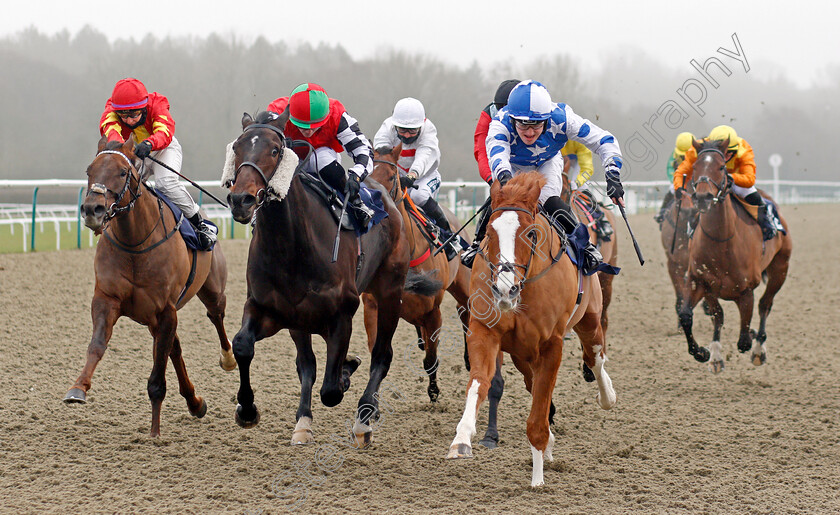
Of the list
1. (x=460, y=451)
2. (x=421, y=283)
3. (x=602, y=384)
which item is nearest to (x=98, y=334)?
(x=421, y=283)

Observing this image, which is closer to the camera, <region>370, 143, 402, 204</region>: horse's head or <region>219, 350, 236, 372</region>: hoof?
<region>370, 143, 402, 204</region>: horse's head

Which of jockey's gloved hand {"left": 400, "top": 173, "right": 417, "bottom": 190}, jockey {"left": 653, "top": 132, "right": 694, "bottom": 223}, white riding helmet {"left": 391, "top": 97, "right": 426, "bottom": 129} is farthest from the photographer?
jockey {"left": 653, "top": 132, "right": 694, "bottom": 223}

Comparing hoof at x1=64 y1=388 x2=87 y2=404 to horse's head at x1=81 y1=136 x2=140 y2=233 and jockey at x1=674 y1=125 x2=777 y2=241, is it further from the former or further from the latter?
jockey at x1=674 y1=125 x2=777 y2=241

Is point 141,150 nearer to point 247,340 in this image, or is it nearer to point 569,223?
point 247,340

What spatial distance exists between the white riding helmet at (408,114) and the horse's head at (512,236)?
257cm

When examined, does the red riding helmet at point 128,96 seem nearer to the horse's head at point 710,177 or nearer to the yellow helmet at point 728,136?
the horse's head at point 710,177

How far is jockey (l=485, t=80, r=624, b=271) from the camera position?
15.5 feet

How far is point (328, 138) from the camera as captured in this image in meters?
5.15

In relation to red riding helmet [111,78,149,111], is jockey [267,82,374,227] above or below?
below

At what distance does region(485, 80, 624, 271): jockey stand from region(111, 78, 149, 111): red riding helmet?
7.59 ft

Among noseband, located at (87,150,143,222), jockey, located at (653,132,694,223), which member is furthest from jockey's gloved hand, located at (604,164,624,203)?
jockey, located at (653,132,694,223)

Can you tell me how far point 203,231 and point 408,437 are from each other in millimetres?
2048

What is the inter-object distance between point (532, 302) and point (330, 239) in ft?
3.84

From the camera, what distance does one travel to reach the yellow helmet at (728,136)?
7594 millimetres
